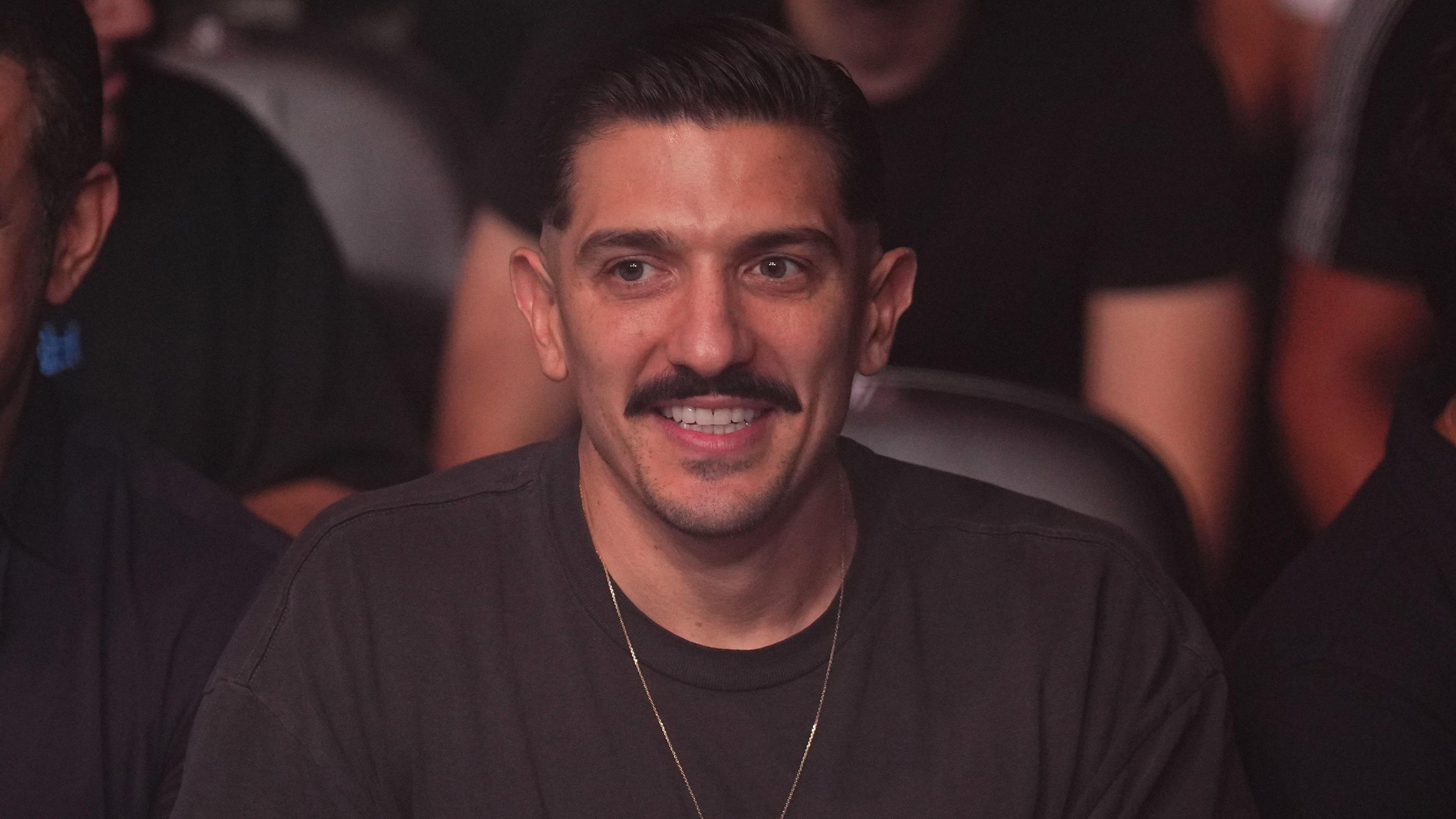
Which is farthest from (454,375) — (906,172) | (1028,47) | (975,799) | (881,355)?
(975,799)

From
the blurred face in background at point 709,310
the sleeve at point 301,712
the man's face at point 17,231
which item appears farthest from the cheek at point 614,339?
the man's face at point 17,231

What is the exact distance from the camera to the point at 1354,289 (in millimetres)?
2082

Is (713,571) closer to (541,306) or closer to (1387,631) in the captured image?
(541,306)

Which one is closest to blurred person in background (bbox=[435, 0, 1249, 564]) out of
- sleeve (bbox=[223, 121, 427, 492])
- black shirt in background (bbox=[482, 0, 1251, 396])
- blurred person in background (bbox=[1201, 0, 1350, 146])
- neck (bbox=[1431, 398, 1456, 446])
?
black shirt in background (bbox=[482, 0, 1251, 396])

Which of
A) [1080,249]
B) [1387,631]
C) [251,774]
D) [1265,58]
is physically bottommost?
[251,774]

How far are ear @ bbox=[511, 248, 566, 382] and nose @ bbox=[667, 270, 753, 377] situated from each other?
5.2 inches

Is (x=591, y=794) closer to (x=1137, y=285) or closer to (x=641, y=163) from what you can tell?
(x=641, y=163)

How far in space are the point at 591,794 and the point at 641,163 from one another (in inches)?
17.8

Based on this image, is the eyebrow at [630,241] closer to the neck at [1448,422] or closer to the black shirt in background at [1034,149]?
the neck at [1448,422]

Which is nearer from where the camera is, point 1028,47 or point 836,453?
point 836,453

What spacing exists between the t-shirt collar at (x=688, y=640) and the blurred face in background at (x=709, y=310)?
0.07 meters

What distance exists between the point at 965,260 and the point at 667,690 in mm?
989

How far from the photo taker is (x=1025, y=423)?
1.52 metres

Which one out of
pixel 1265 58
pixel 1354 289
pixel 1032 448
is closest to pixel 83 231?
pixel 1032 448
